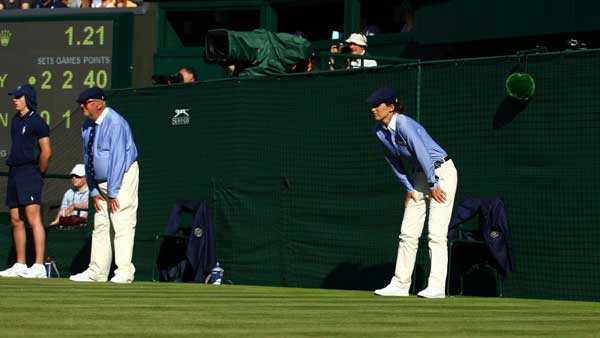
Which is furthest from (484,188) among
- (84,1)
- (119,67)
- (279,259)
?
(84,1)

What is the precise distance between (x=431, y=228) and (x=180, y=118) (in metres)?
5.23

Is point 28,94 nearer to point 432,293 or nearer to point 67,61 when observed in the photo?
point 67,61

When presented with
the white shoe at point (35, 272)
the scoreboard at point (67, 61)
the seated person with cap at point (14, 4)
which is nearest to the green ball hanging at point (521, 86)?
the white shoe at point (35, 272)

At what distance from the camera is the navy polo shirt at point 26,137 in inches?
616

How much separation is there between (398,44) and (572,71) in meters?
6.36

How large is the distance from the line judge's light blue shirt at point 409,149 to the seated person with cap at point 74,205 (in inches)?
261

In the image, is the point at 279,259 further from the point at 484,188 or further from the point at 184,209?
the point at 484,188

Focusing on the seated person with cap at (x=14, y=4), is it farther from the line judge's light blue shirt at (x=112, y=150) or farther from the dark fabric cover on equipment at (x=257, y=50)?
the line judge's light blue shirt at (x=112, y=150)

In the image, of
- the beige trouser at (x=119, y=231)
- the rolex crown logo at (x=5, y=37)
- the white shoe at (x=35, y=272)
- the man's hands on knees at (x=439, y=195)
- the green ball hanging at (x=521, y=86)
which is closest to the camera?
the man's hands on knees at (x=439, y=195)

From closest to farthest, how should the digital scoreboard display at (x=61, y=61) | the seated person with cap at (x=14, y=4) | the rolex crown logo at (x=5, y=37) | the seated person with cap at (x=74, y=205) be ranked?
the seated person with cap at (x=74, y=205) < the digital scoreboard display at (x=61, y=61) < the rolex crown logo at (x=5, y=37) < the seated person with cap at (x=14, y=4)

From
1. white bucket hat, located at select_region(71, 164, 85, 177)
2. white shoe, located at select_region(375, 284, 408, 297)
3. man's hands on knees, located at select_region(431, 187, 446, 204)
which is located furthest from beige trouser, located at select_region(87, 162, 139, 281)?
man's hands on knees, located at select_region(431, 187, 446, 204)

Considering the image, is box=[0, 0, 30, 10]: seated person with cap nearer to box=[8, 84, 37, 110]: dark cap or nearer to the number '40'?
the number '40'

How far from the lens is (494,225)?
42.4 ft

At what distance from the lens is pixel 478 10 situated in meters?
17.0
